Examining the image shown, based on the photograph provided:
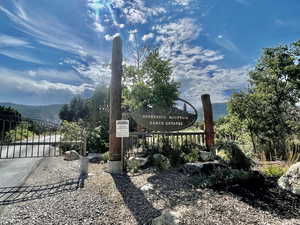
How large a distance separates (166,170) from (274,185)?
235 cm

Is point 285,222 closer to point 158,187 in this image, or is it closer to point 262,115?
point 158,187

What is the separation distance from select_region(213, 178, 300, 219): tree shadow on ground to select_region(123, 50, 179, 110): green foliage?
5460 millimetres

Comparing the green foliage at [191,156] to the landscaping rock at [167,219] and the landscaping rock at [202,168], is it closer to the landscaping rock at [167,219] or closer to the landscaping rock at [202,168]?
the landscaping rock at [202,168]

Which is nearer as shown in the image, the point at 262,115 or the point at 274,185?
the point at 274,185

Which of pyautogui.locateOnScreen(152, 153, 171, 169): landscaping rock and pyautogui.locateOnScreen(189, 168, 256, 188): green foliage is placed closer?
pyautogui.locateOnScreen(189, 168, 256, 188): green foliage

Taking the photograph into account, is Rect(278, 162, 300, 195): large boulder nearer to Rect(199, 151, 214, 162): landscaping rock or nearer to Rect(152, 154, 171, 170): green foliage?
Rect(199, 151, 214, 162): landscaping rock

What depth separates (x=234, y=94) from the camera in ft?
29.6

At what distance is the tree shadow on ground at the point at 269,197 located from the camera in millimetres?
2406

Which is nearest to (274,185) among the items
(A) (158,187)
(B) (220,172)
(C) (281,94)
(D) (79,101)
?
(B) (220,172)

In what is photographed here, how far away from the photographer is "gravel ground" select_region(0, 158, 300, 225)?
227 cm

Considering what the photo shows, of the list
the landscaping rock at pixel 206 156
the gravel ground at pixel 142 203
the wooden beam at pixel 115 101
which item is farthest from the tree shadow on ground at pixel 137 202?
the landscaping rock at pixel 206 156

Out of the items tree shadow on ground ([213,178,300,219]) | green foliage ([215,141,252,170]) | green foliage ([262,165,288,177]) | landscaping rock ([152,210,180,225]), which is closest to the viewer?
landscaping rock ([152,210,180,225])

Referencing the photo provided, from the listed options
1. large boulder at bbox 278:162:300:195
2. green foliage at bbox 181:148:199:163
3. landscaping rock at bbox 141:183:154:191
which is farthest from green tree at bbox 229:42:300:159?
landscaping rock at bbox 141:183:154:191

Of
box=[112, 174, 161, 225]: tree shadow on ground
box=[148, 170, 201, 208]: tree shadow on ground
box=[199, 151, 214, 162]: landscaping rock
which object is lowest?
box=[112, 174, 161, 225]: tree shadow on ground
